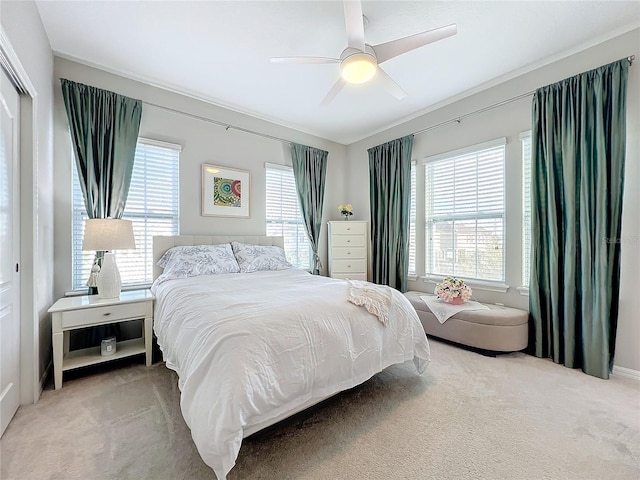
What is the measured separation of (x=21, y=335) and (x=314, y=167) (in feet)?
12.4

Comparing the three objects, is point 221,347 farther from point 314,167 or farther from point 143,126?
point 314,167

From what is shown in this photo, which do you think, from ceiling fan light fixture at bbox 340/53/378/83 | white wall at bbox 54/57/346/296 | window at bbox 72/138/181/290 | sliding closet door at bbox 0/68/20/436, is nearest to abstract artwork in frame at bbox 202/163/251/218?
white wall at bbox 54/57/346/296

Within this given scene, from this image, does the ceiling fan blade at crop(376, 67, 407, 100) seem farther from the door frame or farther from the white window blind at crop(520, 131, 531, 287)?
the door frame

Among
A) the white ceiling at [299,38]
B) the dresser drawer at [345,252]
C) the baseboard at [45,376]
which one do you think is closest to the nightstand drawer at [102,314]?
the baseboard at [45,376]

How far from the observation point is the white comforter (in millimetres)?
1297

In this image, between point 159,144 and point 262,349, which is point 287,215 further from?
point 262,349

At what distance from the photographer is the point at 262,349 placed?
1455 mm

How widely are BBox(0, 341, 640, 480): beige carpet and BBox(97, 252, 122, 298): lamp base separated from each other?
0.70m

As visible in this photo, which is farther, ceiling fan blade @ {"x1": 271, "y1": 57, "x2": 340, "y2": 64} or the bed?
ceiling fan blade @ {"x1": 271, "y1": 57, "x2": 340, "y2": 64}

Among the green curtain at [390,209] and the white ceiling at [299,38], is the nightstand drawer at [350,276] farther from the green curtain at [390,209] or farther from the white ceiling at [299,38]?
the white ceiling at [299,38]

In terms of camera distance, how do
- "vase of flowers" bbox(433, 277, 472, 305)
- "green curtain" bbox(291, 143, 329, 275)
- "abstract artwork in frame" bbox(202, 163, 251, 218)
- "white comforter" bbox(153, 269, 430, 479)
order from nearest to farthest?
"white comforter" bbox(153, 269, 430, 479), "vase of flowers" bbox(433, 277, 472, 305), "abstract artwork in frame" bbox(202, 163, 251, 218), "green curtain" bbox(291, 143, 329, 275)

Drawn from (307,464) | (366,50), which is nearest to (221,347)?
(307,464)

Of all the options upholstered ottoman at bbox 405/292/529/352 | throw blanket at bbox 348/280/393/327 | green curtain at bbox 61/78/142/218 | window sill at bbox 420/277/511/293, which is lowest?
upholstered ottoman at bbox 405/292/529/352

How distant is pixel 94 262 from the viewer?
2.80 metres
